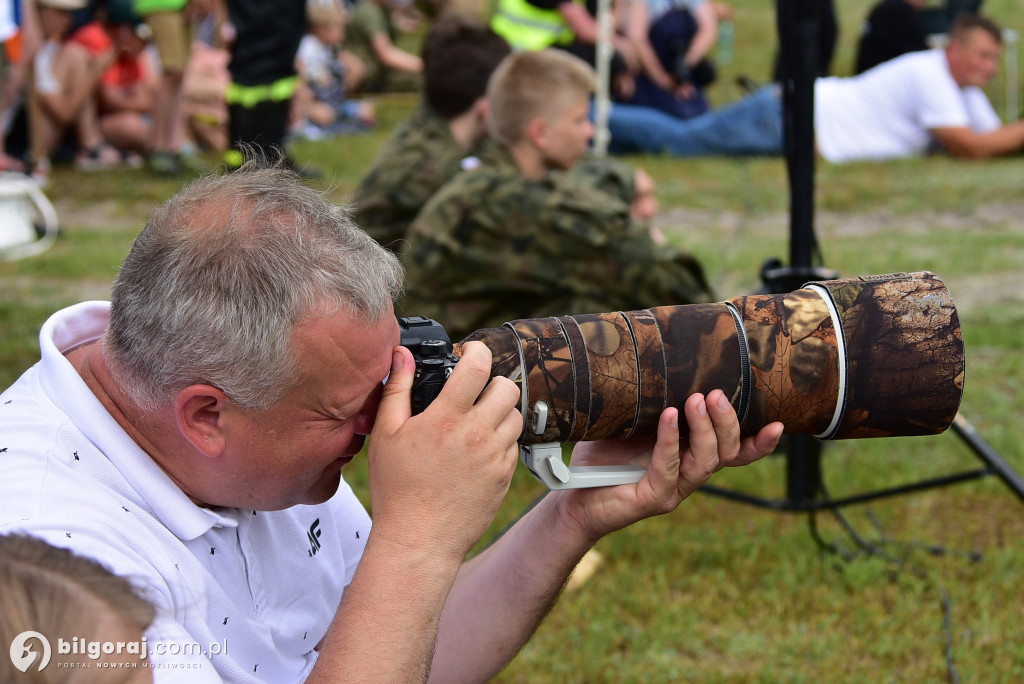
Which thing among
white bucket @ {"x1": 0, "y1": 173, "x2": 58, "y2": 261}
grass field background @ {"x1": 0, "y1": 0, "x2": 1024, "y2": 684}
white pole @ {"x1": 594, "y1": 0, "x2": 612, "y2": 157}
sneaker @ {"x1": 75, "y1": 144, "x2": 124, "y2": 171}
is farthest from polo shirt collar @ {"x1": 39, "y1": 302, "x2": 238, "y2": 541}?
sneaker @ {"x1": 75, "y1": 144, "x2": 124, "y2": 171}

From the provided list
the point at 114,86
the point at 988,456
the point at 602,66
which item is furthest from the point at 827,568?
the point at 114,86

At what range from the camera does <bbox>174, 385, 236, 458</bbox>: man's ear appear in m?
1.42

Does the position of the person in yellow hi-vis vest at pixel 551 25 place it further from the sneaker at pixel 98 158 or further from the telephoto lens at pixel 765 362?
the telephoto lens at pixel 765 362

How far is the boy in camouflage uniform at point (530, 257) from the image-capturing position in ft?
11.8

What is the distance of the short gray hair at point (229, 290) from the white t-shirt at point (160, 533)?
3.6 inches

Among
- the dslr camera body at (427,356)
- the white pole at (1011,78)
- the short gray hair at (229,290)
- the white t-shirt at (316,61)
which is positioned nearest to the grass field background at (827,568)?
the dslr camera body at (427,356)

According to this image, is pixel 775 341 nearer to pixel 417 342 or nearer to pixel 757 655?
pixel 417 342

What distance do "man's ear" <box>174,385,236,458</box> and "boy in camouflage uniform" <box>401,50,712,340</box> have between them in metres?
2.22

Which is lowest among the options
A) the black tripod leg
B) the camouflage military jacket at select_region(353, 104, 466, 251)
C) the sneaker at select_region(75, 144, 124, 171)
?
the sneaker at select_region(75, 144, 124, 171)

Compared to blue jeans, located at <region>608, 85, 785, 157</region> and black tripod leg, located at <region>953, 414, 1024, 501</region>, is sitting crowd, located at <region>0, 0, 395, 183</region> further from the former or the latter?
black tripod leg, located at <region>953, 414, 1024, 501</region>

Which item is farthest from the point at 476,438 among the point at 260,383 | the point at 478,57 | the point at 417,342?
the point at 478,57

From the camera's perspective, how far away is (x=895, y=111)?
8969mm

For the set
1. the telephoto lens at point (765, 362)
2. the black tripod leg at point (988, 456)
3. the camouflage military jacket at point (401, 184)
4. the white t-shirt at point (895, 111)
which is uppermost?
the telephoto lens at point (765, 362)

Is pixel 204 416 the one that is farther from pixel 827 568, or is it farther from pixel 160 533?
Result: pixel 827 568
